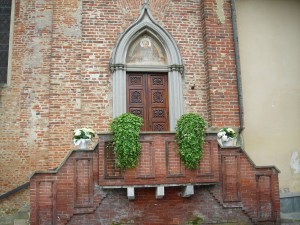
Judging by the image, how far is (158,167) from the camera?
8.77m

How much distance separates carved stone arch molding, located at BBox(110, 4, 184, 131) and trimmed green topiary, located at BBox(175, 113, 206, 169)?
2.06m

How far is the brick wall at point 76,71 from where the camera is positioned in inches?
421

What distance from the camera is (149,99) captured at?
11.3m

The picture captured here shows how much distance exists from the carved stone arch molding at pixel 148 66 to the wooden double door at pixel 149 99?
175 millimetres

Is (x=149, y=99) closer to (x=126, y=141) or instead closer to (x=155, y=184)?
(x=126, y=141)

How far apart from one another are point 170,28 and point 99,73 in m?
2.48

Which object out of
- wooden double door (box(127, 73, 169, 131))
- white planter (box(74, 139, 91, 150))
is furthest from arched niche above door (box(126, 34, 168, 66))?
white planter (box(74, 139, 91, 150))

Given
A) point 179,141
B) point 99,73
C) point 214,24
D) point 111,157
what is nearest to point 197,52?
point 214,24

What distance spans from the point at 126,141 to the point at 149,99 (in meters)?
3.01

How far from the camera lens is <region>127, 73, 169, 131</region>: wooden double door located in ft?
36.8

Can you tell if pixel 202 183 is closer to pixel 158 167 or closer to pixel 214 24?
pixel 158 167

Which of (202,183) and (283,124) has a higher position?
(283,124)

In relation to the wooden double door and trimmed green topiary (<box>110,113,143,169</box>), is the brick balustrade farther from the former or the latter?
the wooden double door

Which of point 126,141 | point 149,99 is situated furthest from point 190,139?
point 149,99
